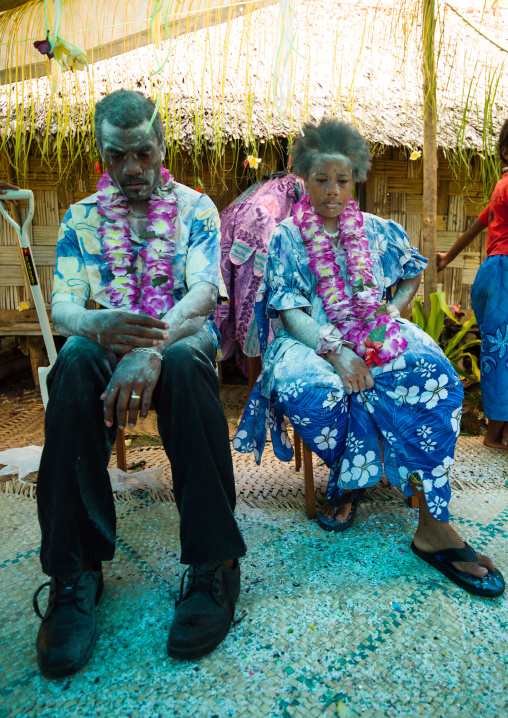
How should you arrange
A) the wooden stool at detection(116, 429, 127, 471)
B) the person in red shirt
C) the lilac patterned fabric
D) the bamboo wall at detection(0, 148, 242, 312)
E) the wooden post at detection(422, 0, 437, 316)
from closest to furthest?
the wooden stool at detection(116, 429, 127, 471), the person in red shirt, the wooden post at detection(422, 0, 437, 316), the lilac patterned fabric, the bamboo wall at detection(0, 148, 242, 312)

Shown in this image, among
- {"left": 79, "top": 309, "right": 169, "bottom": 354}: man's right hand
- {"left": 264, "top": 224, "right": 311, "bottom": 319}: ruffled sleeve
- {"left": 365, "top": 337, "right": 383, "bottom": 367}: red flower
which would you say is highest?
{"left": 264, "top": 224, "right": 311, "bottom": 319}: ruffled sleeve

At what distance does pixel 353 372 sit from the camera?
6.61ft

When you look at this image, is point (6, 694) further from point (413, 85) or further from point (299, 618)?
point (413, 85)

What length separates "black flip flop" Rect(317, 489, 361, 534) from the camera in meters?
2.17

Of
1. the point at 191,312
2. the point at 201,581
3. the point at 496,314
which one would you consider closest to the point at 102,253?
the point at 191,312

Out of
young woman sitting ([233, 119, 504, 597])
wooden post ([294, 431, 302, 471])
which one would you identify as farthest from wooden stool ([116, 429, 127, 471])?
wooden post ([294, 431, 302, 471])

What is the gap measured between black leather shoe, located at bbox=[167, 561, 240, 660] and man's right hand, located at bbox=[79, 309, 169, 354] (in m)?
0.76

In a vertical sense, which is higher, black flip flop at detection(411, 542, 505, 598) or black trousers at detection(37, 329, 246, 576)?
black trousers at detection(37, 329, 246, 576)

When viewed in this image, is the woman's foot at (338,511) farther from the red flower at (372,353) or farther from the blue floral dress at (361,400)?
the red flower at (372,353)

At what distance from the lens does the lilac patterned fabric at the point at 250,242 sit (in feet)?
11.8

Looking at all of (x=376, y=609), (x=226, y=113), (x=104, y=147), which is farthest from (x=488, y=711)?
(x=226, y=113)

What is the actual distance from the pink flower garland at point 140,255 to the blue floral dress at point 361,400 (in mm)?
560

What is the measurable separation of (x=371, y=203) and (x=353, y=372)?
3.49 m

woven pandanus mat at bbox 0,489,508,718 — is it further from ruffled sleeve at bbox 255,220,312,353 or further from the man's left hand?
ruffled sleeve at bbox 255,220,312,353
